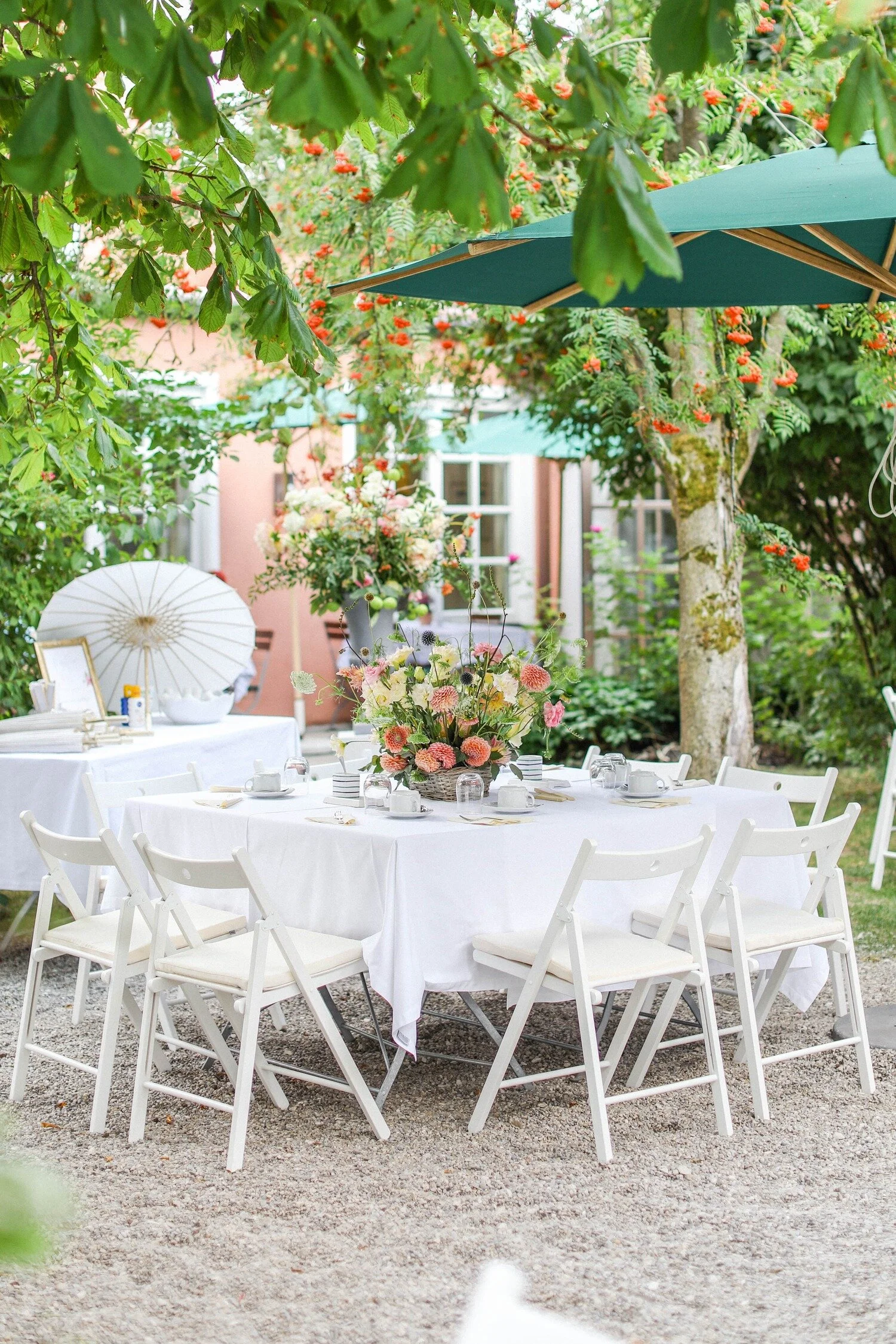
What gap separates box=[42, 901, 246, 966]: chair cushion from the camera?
3.77 meters

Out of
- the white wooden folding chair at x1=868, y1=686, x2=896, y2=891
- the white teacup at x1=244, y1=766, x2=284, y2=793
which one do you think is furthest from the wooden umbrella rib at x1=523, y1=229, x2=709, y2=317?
the white wooden folding chair at x1=868, y1=686, x2=896, y2=891

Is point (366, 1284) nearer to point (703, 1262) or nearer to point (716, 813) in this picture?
point (703, 1262)

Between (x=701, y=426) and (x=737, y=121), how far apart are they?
151cm

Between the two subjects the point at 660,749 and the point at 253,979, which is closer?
the point at 253,979

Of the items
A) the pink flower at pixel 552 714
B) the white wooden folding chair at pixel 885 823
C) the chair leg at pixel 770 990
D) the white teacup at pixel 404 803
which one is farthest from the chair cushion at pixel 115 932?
the white wooden folding chair at pixel 885 823

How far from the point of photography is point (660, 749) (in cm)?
1045

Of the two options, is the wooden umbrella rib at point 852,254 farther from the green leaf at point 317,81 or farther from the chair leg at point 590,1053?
the green leaf at point 317,81

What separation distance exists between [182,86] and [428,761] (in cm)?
252

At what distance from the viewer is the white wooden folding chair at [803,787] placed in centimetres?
450

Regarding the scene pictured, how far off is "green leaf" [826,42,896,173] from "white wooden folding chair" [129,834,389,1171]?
2125 millimetres

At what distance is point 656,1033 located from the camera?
3.78 meters

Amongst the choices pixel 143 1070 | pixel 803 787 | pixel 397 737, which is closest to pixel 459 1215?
pixel 143 1070

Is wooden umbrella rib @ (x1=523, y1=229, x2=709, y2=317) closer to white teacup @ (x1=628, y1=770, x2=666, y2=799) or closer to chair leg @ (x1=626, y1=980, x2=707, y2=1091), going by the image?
white teacup @ (x1=628, y1=770, x2=666, y2=799)

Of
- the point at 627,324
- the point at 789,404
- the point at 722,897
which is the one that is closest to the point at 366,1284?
the point at 722,897
